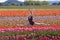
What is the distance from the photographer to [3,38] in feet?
28.4

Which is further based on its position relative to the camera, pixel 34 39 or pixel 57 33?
pixel 57 33

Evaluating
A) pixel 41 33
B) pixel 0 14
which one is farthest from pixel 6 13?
pixel 41 33

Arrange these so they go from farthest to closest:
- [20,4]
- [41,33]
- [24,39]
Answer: [20,4] < [41,33] < [24,39]

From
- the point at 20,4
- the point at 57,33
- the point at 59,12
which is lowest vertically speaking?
the point at 20,4

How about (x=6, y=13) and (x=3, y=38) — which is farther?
(x=6, y=13)

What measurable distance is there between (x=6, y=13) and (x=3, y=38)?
15.2 meters

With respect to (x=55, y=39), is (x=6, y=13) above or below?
below

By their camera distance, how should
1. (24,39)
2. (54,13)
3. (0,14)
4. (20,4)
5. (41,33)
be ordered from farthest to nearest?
(20,4), (54,13), (0,14), (41,33), (24,39)

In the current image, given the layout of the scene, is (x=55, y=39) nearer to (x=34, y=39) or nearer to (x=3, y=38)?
(x=34, y=39)

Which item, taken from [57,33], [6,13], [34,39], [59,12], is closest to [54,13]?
[59,12]

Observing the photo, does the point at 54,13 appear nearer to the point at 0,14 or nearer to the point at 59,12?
the point at 59,12

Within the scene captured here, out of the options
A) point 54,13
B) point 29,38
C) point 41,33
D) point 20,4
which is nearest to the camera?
point 29,38

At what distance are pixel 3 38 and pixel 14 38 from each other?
0.36 meters

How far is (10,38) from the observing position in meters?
8.76
